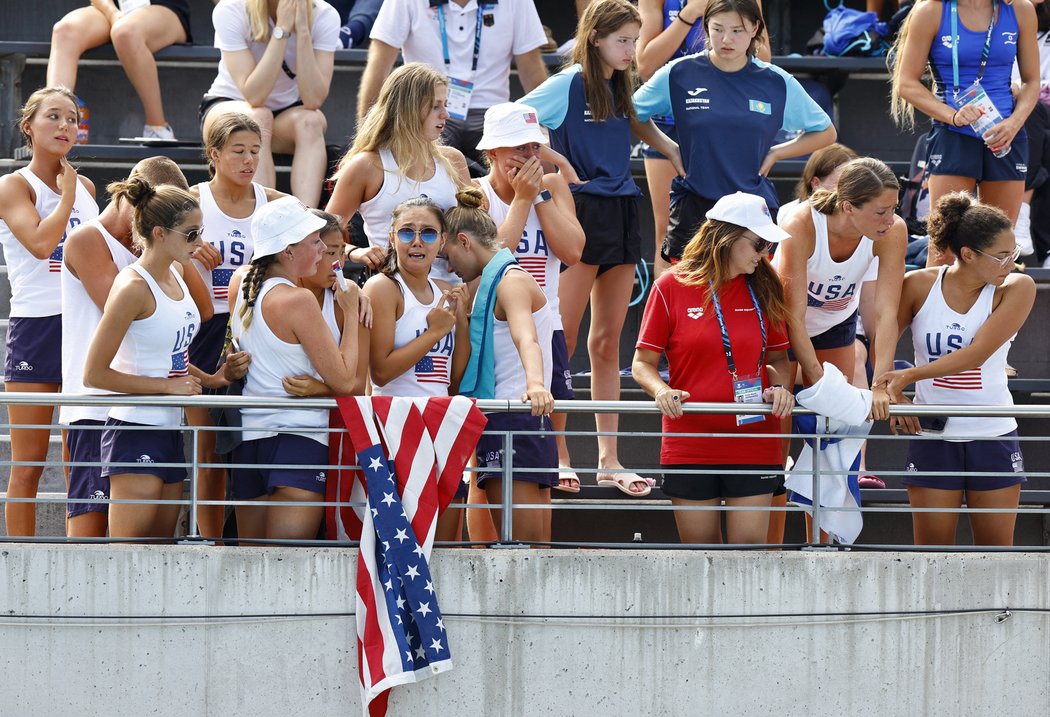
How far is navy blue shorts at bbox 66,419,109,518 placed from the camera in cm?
524

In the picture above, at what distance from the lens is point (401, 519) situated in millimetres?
4961

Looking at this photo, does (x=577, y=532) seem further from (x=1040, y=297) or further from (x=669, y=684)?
(x=1040, y=297)

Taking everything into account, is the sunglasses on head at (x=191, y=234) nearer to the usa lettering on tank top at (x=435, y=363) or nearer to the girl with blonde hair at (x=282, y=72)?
the usa lettering on tank top at (x=435, y=363)

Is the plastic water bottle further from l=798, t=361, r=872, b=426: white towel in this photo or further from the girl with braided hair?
l=798, t=361, r=872, b=426: white towel

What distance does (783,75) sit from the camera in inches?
265

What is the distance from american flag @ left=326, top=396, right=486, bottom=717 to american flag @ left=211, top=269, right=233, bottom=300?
1.03 metres

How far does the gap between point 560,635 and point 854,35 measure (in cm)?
510

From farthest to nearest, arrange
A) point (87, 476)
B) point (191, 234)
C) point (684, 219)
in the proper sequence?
point (684, 219), point (87, 476), point (191, 234)

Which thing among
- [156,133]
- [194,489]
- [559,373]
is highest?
[156,133]

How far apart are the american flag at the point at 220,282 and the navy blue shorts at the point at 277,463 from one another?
819 mm

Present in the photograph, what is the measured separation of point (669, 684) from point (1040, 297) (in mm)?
3546

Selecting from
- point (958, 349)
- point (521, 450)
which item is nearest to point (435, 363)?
point (521, 450)

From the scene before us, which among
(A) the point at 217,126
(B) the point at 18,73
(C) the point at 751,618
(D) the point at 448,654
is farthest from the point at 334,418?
(B) the point at 18,73

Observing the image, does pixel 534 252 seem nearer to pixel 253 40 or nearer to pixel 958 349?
pixel 958 349
